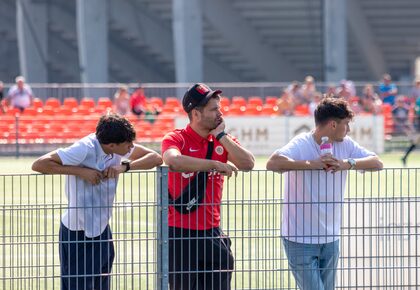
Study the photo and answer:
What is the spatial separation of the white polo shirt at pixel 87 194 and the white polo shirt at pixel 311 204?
119 centimetres

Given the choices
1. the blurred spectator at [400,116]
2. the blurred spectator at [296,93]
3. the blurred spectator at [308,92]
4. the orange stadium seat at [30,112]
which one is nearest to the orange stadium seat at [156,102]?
the orange stadium seat at [30,112]

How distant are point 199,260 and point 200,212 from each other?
1.08ft

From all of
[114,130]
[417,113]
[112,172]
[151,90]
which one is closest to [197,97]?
[114,130]

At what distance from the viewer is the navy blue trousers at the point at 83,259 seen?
821 cm

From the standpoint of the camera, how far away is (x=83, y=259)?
8.25 meters

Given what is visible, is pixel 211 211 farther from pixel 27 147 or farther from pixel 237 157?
pixel 27 147

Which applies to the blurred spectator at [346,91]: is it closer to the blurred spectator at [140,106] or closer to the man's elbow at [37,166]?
the blurred spectator at [140,106]

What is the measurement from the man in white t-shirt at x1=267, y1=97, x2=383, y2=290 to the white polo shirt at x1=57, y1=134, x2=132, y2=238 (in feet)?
3.77

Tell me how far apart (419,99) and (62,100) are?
9094 mm

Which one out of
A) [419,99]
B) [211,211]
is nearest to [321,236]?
[211,211]

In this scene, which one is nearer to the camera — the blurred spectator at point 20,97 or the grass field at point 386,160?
the grass field at point 386,160

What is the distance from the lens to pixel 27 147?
2761cm

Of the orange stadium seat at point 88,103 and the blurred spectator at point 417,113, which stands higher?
the orange stadium seat at point 88,103

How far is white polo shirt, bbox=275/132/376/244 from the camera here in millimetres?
8492
